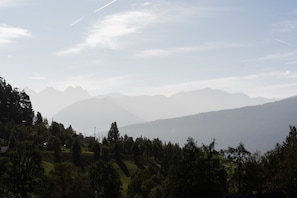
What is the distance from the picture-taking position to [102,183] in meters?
105

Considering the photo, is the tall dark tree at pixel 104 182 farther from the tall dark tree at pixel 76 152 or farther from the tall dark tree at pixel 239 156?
the tall dark tree at pixel 76 152

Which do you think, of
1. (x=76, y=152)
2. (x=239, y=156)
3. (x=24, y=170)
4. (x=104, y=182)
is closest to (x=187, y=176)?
(x=239, y=156)

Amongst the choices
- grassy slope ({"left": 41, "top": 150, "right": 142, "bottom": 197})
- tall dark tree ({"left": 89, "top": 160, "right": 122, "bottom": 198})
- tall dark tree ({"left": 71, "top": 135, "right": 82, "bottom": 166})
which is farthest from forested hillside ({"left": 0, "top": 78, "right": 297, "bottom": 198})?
tall dark tree ({"left": 71, "top": 135, "right": 82, "bottom": 166})

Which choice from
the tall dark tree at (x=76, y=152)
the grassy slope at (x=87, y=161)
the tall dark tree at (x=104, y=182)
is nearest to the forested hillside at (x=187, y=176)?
the tall dark tree at (x=104, y=182)

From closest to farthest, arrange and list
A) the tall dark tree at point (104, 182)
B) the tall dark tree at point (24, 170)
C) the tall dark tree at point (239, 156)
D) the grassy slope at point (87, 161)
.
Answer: the tall dark tree at point (239, 156) → the tall dark tree at point (24, 170) → the tall dark tree at point (104, 182) → the grassy slope at point (87, 161)

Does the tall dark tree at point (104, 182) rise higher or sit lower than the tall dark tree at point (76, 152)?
lower

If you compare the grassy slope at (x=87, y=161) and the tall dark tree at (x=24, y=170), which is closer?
the tall dark tree at (x=24, y=170)

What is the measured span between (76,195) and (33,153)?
18094mm

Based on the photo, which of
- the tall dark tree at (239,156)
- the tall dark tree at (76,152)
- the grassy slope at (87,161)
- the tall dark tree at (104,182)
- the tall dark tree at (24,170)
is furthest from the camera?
the tall dark tree at (76,152)

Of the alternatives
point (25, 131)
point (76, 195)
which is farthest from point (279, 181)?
point (25, 131)

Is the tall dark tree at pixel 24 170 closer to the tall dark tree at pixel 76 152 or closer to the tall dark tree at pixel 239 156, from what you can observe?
the tall dark tree at pixel 239 156

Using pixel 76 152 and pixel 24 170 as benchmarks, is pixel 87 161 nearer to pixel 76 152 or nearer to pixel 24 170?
pixel 76 152

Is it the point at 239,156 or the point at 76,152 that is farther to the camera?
the point at 76,152

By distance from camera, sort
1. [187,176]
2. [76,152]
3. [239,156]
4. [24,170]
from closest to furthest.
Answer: [187,176], [239,156], [24,170], [76,152]
